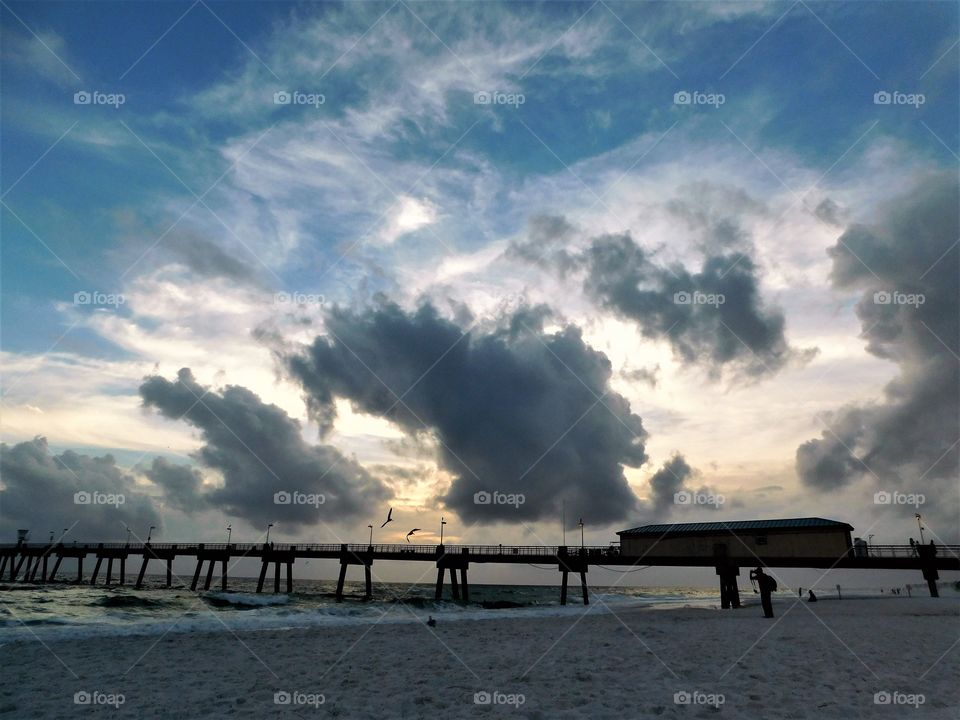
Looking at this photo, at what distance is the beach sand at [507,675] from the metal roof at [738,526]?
1854 cm

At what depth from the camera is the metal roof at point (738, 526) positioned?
121ft

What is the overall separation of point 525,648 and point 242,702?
8.27 meters

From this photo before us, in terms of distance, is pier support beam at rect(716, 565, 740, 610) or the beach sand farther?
pier support beam at rect(716, 565, 740, 610)

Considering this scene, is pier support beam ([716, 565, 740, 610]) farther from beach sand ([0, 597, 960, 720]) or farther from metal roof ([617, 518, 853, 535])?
beach sand ([0, 597, 960, 720])

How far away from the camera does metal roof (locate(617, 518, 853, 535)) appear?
36.9m

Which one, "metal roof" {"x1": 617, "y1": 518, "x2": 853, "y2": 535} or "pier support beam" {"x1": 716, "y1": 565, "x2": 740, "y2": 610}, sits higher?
"metal roof" {"x1": 617, "y1": 518, "x2": 853, "y2": 535}

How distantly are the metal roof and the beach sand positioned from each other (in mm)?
18543

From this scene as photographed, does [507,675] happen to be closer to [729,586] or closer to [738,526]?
[729,586]

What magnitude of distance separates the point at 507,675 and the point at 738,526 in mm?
33554

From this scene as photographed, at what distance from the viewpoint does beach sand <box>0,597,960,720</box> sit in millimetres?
9734

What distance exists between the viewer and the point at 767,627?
20.0 metres

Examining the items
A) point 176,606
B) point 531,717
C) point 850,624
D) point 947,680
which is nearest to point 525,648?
point 531,717

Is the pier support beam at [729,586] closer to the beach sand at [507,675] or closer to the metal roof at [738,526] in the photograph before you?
the metal roof at [738,526]

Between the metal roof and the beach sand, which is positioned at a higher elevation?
the metal roof
